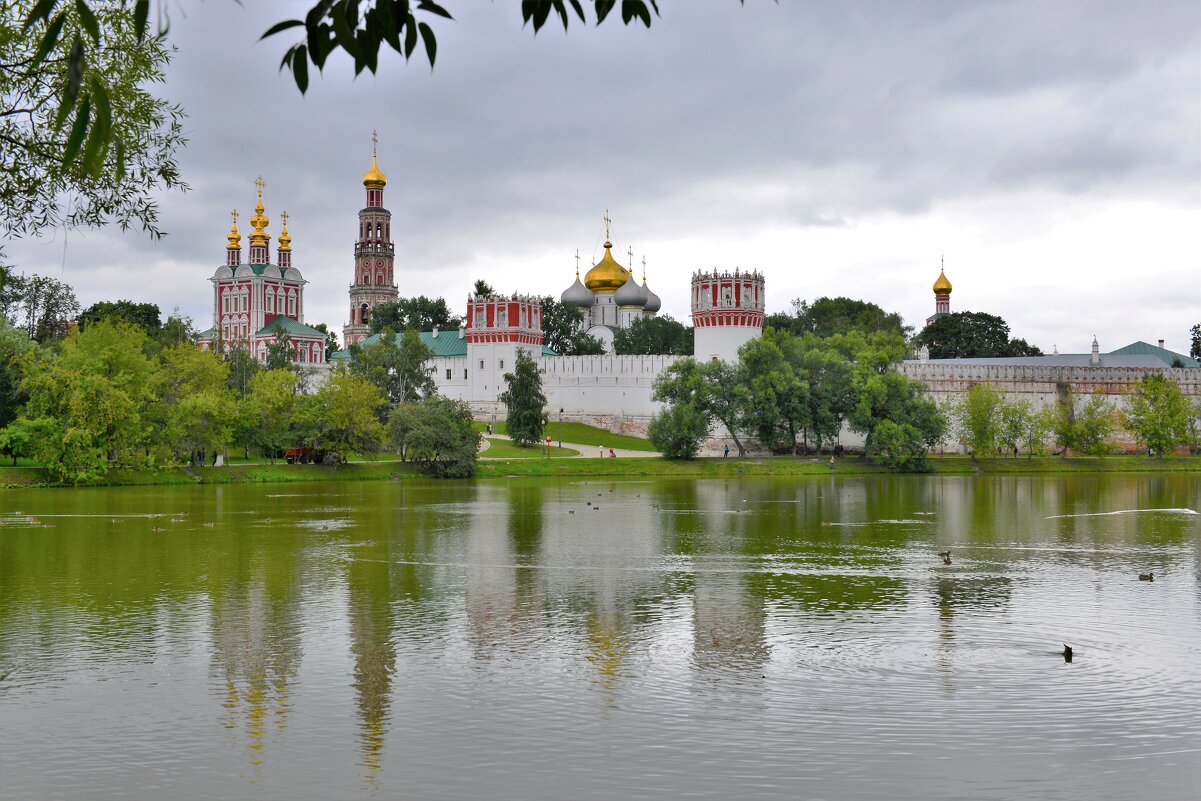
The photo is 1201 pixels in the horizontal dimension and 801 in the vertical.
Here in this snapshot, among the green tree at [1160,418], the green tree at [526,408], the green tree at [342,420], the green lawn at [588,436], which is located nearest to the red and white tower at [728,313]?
the green lawn at [588,436]

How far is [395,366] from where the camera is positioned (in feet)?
234

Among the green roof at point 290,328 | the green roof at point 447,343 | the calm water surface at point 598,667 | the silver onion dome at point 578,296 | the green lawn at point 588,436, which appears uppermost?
the silver onion dome at point 578,296

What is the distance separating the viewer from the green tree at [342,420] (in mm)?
57094

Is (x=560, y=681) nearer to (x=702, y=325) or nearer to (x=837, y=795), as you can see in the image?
(x=837, y=795)

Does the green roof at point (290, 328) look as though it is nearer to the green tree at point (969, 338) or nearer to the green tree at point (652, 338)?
the green tree at point (652, 338)

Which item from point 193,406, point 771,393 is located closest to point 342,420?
point 193,406

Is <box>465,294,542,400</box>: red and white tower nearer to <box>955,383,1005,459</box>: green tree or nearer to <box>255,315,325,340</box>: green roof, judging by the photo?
<box>255,315,325,340</box>: green roof

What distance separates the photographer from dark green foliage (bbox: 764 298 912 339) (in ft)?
336

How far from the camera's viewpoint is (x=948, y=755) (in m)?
9.88

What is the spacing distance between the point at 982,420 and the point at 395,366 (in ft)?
107

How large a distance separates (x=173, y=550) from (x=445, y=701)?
14.5 metres

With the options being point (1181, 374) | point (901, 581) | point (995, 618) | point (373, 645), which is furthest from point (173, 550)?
point (1181, 374)

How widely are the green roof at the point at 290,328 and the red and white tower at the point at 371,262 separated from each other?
31.8 feet

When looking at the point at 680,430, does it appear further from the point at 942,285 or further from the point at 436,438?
the point at 942,285
